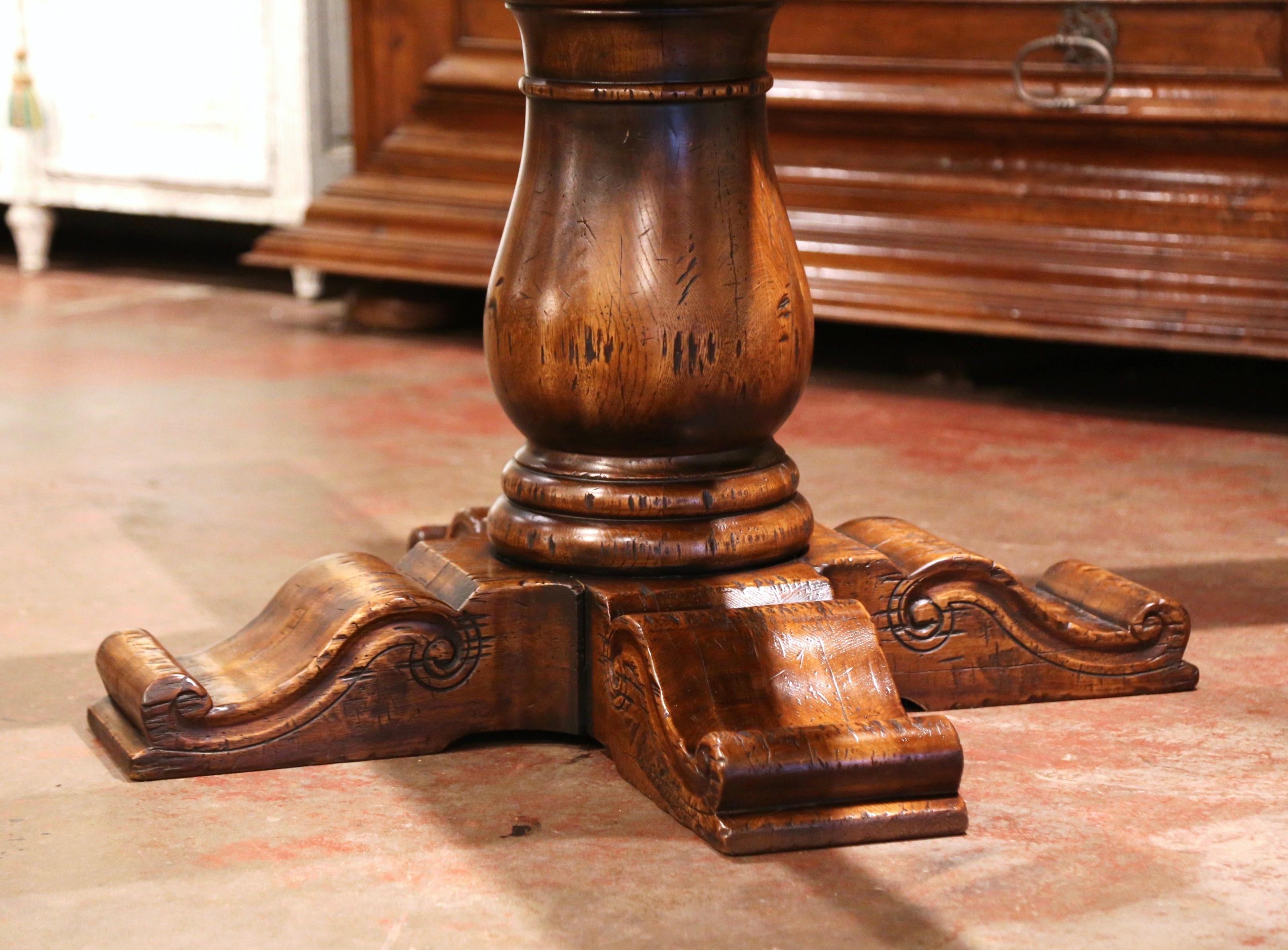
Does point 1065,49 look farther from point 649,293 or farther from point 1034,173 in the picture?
point 649,293

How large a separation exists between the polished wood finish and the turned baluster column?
57.6 inches

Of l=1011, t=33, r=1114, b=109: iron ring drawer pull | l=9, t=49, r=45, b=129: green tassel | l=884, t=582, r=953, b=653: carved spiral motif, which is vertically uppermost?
l=1011, t=33, r=1114, b=109: iron ring drawer pull

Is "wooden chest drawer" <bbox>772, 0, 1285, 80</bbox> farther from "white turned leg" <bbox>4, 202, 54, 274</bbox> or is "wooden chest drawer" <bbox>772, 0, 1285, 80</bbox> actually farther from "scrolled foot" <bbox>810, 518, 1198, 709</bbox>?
"white turned leg" <bbox>4, 202, 54, 274</bbox>

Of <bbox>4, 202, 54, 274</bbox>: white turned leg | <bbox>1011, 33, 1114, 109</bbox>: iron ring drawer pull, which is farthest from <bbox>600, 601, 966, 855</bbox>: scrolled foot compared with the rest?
<bbox>4, 202, 54, 274</bbox>: white turned leg

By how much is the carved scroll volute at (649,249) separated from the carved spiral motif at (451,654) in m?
0.14

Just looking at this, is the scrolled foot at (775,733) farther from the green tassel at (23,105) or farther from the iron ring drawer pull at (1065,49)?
the green tassel at (23,105)

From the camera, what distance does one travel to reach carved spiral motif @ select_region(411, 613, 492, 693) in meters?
1.19

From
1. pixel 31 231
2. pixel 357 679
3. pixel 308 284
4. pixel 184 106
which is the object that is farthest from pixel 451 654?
pixel 31 231

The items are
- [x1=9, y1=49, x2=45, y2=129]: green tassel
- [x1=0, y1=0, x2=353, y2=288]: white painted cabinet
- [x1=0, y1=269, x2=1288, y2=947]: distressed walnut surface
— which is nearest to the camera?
[x1=0, y1=269, x2=1288, y2=947]: distressed walnut surface

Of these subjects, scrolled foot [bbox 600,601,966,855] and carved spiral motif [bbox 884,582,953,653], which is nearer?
scrolled foot [bbox 600,601,966,855]

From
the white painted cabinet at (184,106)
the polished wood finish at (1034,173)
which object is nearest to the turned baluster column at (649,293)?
the polished wood finish at (1034,173)

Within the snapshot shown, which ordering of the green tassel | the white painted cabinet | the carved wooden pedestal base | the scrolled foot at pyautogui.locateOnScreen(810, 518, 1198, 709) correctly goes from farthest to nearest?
the green tassel, the white painted cabinet, the scrolled foot at pyautogui.locateOnScreen(810, 518, 1198, 709), the carved wooden pedestal base

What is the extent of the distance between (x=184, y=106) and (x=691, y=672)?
9.80ft

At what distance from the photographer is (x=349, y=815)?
1.10m
